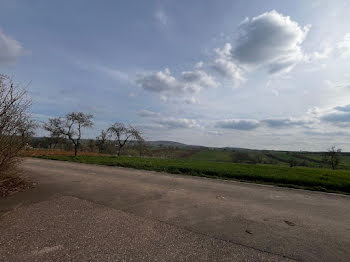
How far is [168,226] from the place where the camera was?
11.8 ft

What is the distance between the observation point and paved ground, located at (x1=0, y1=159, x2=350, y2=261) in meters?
2.77

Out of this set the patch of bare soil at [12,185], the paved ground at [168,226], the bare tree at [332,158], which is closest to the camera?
the paved ground at [168,226]

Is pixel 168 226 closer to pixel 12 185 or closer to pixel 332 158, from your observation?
pixel 12 185

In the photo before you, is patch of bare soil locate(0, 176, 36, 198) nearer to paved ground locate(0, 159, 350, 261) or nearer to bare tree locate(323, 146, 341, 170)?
paved ground locate(0, 159, 350, 261)

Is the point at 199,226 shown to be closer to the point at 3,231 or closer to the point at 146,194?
the point at 146,194

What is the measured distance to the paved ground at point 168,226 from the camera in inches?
109

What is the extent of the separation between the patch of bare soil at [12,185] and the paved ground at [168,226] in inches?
16.9

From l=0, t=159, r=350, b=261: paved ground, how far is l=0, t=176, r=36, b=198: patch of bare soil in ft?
1.41

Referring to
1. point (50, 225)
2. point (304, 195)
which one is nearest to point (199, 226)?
point (50, 225)

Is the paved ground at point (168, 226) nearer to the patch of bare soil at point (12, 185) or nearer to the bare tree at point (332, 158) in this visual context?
the patch of bare soil at point (12, 185)

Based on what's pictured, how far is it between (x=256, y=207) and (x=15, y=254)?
205 inches

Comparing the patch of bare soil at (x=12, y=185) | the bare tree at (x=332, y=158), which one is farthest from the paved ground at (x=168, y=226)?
the bare tree at (x=332, y=158)

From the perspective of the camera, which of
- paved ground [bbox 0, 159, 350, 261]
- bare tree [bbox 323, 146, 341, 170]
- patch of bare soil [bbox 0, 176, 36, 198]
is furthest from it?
bare tree [bbox 323, 146, 341, 170]

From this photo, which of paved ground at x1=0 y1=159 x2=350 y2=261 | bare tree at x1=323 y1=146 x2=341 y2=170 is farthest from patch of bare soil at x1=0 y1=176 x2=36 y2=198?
bare tree at x1=323 y1=146 x2=341 y2=170
